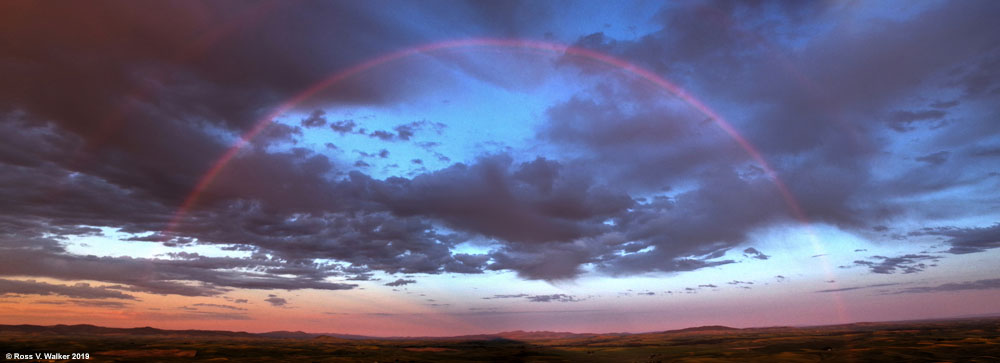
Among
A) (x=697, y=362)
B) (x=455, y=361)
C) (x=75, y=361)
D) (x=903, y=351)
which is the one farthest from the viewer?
(x=455, y=361)

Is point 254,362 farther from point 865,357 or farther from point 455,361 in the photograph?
point 865,357

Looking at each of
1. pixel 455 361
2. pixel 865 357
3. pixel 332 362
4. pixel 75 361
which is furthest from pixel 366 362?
pixel 865 357

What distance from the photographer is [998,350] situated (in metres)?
117

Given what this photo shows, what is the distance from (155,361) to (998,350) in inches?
8622

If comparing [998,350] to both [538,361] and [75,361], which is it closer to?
[538,361]

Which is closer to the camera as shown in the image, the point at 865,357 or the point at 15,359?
the point at 865,357

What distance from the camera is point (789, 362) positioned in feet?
353

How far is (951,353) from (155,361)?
672ft

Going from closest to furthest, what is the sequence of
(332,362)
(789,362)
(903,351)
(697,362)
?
(789,362) → (697,362) → (903,351) → (332,362)

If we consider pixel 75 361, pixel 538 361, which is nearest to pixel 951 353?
pixel 538 361

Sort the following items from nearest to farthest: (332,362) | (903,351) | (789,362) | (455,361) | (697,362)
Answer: (789,362)
(697,362)
(903,351)
(332,362)
(455,361)

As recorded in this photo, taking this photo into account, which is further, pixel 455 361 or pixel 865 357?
pixel 455 361

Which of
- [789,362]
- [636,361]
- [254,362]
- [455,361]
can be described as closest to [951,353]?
[789,362]

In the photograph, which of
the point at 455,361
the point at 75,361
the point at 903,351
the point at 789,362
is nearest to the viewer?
the point at 789,362
